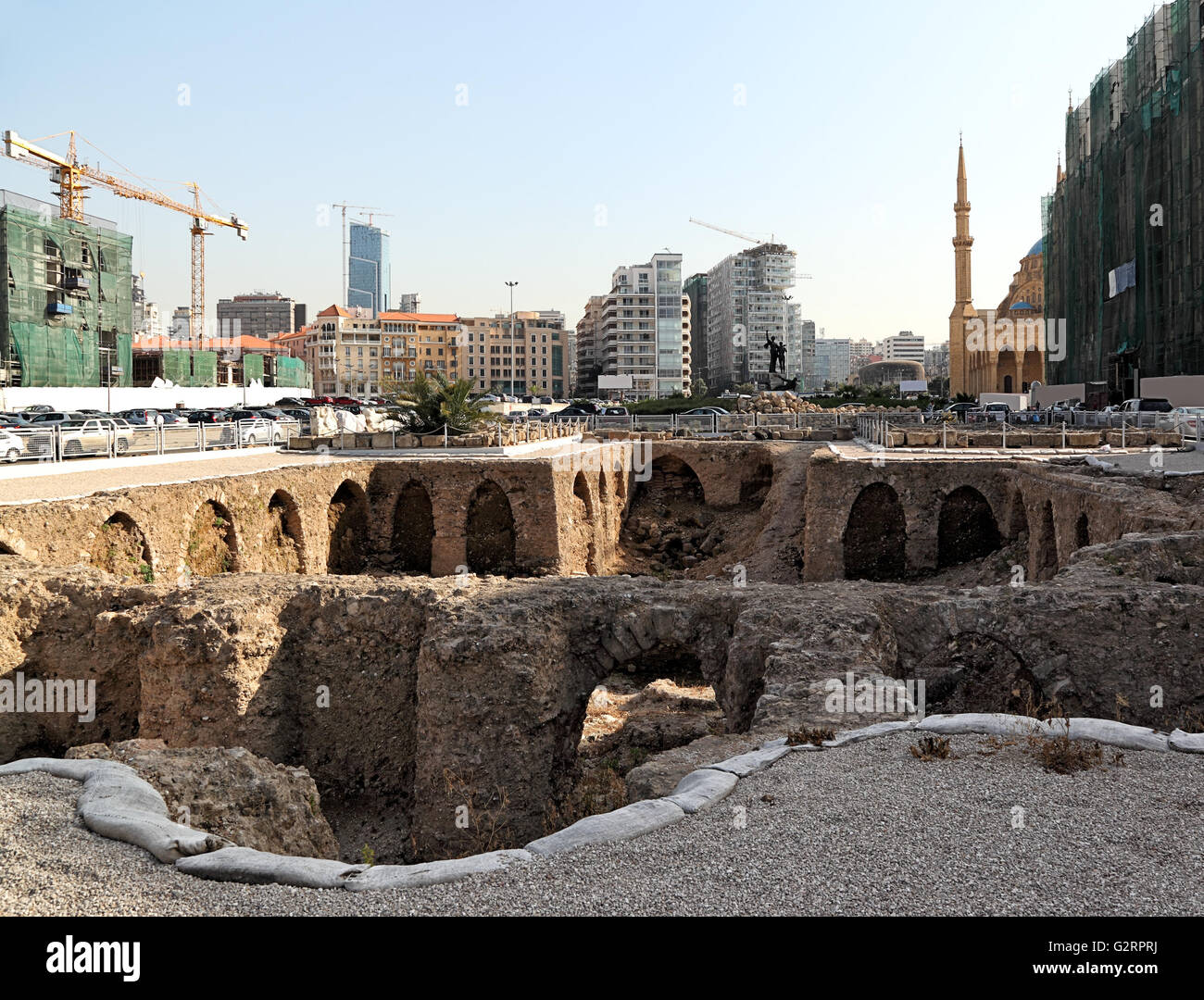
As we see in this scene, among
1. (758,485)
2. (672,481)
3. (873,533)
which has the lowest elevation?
(873,533)

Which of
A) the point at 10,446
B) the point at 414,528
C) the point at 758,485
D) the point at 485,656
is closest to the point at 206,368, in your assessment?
the point at 758,485

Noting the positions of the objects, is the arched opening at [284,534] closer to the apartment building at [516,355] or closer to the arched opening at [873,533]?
the arched opening at [873,533]

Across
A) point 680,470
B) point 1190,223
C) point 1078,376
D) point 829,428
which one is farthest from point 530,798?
point 1078,376

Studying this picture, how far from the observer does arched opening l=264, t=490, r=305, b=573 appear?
69.5ft

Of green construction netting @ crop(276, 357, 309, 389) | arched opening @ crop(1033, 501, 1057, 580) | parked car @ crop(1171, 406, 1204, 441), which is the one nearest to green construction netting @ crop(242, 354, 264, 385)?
green construction netting @ crop(276, 357, 309, 389)

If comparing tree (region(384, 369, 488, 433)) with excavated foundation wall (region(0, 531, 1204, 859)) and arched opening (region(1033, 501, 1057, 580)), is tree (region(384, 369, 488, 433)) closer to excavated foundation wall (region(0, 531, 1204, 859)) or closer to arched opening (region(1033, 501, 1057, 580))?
arched opening (region(1033, 501, 1057, 580))

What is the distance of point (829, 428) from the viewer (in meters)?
41.9

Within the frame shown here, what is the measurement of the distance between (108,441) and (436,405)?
37.4 feet

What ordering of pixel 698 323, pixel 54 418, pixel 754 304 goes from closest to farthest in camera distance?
1. pixel 54 418
2. pixel 754 304
3. pixel 698 323

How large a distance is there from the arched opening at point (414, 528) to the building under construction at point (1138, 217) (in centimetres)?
3350

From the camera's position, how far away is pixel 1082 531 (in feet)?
60.3

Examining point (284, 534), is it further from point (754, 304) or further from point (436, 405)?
point (754, 304)
